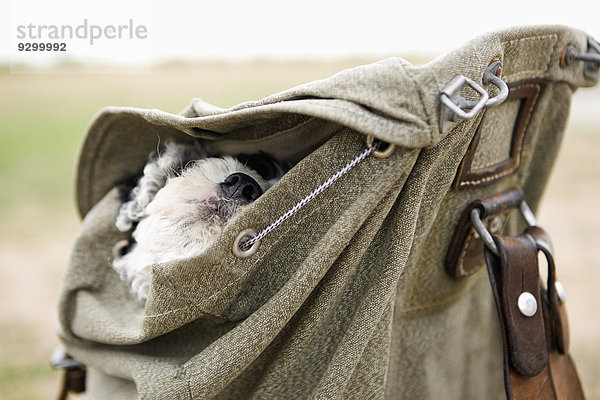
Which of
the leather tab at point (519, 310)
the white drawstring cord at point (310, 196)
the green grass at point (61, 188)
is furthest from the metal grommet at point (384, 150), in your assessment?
the green grass at point (61, 188)

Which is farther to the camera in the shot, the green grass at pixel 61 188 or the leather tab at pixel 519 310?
the green grass at pixel 61 188

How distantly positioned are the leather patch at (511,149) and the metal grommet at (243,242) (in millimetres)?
389

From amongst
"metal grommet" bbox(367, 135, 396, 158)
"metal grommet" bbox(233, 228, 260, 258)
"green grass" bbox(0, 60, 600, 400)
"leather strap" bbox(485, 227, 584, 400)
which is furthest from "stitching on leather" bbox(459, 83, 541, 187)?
"green grass" bbox(0, 60, 600, 400)

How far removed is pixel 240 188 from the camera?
100 cm

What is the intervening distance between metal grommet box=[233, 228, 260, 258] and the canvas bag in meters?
0.01

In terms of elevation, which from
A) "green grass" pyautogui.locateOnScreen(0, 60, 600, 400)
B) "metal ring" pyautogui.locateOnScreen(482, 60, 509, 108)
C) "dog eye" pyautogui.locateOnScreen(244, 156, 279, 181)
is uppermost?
"metal ring" pyautogui.locateOnScreen(482, 60, 509, 108)

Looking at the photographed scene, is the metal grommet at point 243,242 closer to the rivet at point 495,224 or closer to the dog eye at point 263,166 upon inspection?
the dog eye at point 263,166

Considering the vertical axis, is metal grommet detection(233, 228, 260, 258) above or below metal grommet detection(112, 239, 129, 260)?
above

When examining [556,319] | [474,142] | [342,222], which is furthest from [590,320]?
[342,222]

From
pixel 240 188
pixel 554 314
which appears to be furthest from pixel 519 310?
pixel 240 188

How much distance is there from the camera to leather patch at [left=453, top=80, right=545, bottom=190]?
874 mm

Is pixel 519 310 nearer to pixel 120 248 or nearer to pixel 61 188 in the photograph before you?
pixel 120 248

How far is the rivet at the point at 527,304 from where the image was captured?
0.89m

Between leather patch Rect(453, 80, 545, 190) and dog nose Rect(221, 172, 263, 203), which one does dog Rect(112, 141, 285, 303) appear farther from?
leather patch Rect(453, 80, 545, 190)
